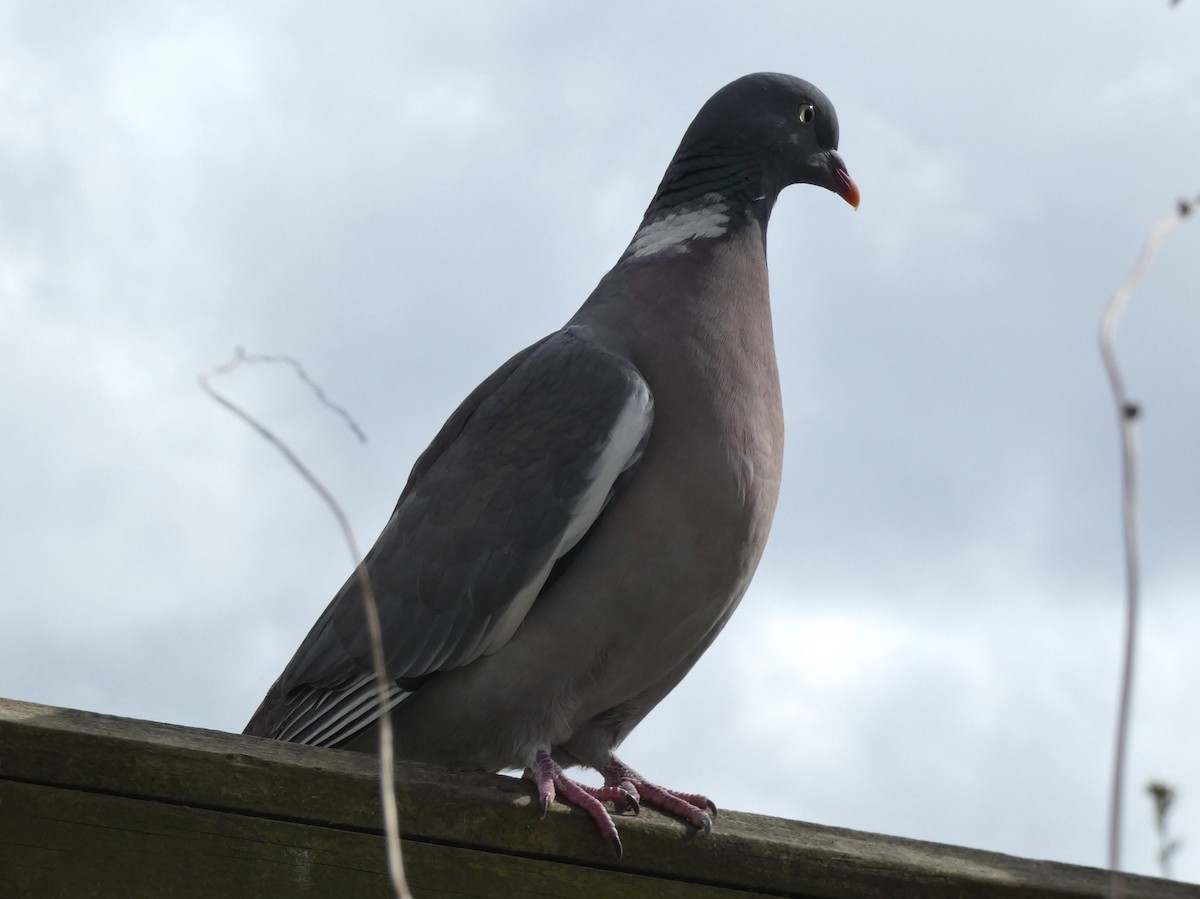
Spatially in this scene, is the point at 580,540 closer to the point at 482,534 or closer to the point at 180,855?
the point at 482,534

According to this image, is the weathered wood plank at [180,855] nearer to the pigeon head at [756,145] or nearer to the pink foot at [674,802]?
the pink foot at [674,802]

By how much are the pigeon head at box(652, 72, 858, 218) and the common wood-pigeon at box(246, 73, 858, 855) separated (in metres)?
0.20

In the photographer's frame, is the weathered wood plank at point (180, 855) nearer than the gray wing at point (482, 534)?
Yes

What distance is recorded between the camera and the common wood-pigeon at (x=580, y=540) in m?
3.05

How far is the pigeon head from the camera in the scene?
151 inches

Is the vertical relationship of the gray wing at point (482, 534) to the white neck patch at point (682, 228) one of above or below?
below

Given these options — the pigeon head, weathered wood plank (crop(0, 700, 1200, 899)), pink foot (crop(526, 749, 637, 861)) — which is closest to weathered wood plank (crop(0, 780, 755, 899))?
weathered wood plank (crop(0, 700, 1200, 899))

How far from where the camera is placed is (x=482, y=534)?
3.23 m

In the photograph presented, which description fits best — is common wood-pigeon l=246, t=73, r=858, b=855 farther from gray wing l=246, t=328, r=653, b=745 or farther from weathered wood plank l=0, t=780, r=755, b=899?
weathered wood plank l=0, t=780, r=755, b=899

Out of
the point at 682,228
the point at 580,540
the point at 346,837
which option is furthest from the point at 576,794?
the point at 682,228

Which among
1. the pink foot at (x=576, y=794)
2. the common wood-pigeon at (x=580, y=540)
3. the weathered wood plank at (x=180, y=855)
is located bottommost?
the weathered wood plank at (x=180, y=855)

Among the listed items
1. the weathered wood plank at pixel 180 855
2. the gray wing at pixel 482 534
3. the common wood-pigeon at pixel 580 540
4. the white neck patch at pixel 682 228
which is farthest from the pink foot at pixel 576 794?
the white neck patch at pixel 682 228

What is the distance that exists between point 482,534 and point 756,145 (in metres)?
1.40

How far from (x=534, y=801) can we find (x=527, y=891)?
174 millimetres
